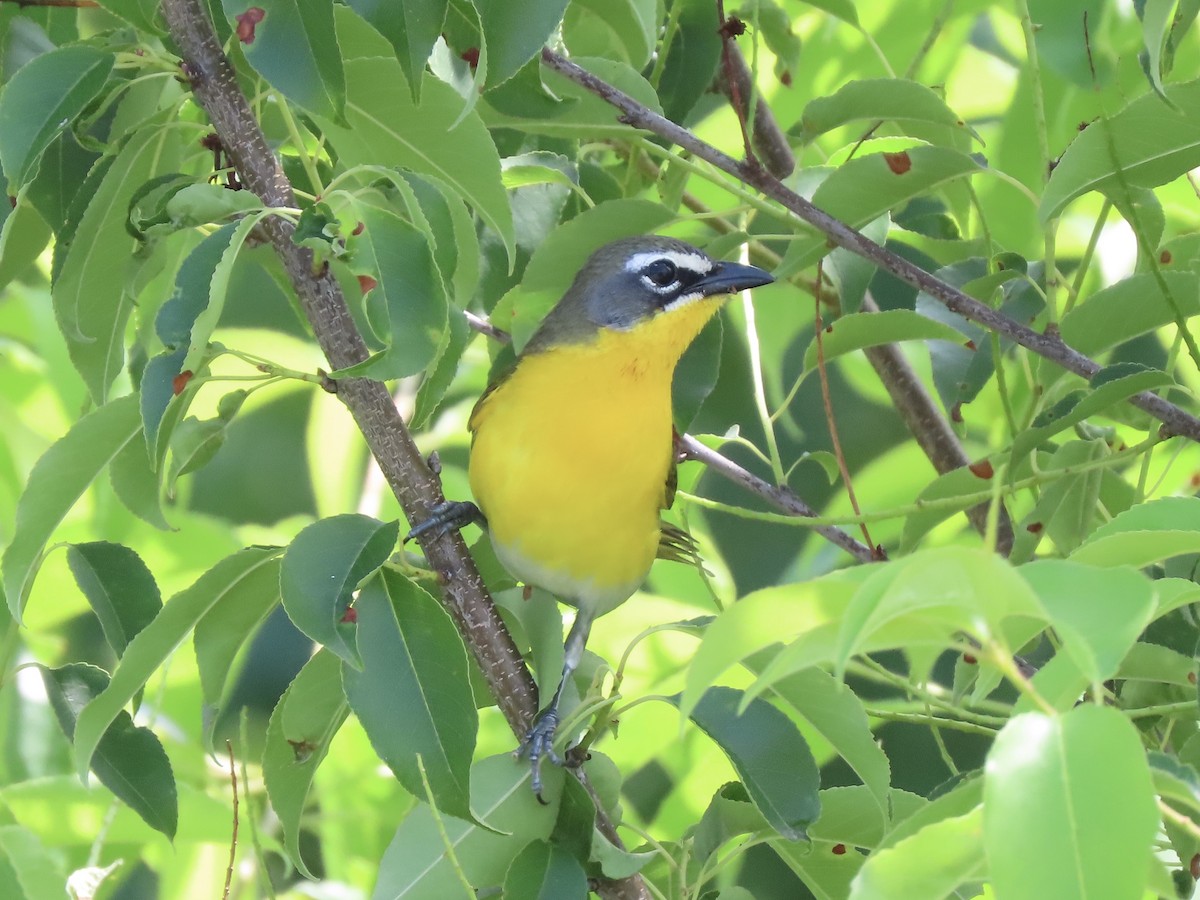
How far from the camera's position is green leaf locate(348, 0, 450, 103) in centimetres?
146

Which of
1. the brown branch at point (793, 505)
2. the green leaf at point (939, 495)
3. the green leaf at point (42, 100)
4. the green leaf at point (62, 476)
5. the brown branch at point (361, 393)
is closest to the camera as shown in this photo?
the green leaf at point (42, 100)

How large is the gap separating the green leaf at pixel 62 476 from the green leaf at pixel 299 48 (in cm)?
47

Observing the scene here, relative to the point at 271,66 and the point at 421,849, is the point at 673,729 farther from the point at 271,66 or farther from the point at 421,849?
the point at 271,66

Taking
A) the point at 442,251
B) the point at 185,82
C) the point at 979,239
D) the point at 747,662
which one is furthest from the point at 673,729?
the point at 185,82

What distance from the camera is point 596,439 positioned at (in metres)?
2.63

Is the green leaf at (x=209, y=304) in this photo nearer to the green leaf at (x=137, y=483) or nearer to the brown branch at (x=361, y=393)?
the brown branch at (x=361, y=393)

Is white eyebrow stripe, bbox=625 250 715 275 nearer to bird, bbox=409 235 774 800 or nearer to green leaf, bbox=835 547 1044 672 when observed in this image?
bird, bbox=409 235 774 800

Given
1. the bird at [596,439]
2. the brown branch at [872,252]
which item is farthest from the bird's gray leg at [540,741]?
the brown branch at [872,252]

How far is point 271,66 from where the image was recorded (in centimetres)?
150

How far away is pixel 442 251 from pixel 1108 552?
32.9 inches

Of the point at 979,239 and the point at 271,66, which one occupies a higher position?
the point at 271,66

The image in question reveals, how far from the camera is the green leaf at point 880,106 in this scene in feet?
6.62

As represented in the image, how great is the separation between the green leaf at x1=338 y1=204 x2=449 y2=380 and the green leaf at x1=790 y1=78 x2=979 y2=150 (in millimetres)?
789

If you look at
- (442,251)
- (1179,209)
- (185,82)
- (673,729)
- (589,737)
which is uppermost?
(185,82)
